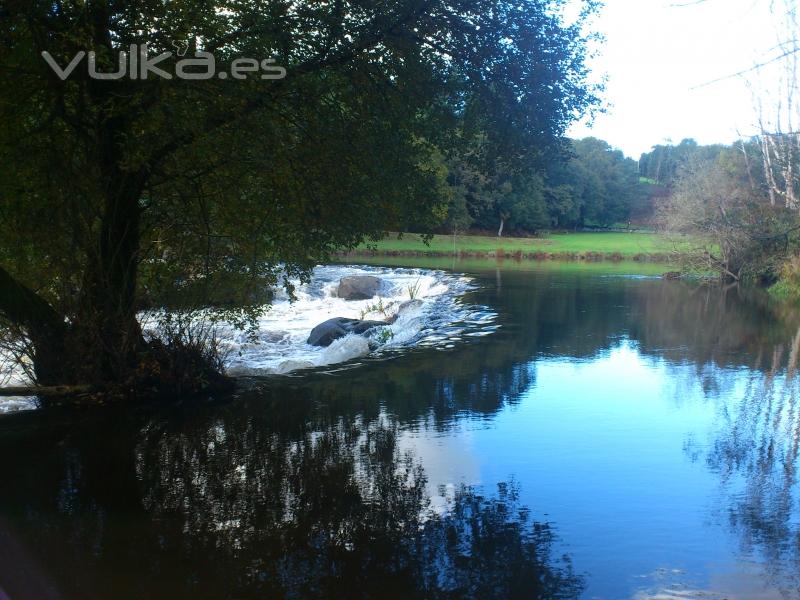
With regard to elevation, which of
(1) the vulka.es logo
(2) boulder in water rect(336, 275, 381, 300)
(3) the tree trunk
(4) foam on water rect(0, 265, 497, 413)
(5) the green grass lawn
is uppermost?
(1) the vulka.es logo

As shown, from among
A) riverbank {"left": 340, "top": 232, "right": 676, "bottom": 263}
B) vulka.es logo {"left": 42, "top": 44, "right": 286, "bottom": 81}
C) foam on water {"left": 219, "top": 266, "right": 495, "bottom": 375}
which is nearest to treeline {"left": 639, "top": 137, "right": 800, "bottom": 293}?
foam on water {"left": 219, "top": 266, "right": 495, "bottom": 375}

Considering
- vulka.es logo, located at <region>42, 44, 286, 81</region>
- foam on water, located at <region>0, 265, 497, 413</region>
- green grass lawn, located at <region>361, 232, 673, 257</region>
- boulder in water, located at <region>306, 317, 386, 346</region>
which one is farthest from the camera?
green grass lawn, located at <region>361, 232, 673, 257</region>

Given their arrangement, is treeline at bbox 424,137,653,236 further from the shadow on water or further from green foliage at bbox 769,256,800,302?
the shadow on water

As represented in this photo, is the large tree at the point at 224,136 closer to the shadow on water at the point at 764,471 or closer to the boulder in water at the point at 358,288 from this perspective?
the shadow on water at the point at 764,471

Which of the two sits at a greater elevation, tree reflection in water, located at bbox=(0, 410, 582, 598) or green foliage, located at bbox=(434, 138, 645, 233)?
green foliage, located at bbox=(434, 138, 645, 233)

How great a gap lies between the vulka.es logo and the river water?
424cm

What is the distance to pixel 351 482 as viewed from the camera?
7176 millimetres

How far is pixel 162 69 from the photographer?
8312mm

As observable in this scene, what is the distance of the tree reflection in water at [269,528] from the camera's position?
511 cm

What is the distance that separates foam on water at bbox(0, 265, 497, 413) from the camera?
1495 centimetres

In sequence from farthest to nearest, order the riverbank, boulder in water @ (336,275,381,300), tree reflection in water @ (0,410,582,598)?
the riverbank < boulder in water @ (336,275,381,300) < tree reflection in water @ (0,410,582,598)

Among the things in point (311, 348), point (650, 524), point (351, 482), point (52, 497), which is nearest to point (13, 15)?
point (52, 497)

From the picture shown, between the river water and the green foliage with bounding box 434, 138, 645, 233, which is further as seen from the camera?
the green foliage with bounding box 434, 138, 645, 233

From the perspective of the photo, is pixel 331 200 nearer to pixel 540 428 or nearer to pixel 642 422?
pixel 540 428
